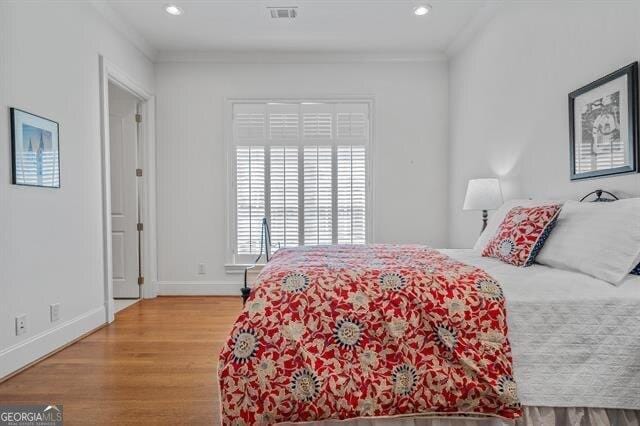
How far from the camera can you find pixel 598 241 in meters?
1.72

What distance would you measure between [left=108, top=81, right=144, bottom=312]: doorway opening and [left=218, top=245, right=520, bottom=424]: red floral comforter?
11.4ft

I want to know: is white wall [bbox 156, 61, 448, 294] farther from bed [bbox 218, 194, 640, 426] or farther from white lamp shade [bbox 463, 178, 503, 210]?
bed [bbox 218, 194, 640, 426]

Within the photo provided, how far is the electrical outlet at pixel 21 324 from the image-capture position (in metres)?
2.41

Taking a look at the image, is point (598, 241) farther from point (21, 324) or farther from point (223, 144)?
point (223, 144)

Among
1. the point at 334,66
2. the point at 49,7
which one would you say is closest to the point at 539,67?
the point at 334,66

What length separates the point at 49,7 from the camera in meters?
2.76

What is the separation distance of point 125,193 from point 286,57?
8.24ft

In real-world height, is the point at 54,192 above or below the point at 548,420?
above

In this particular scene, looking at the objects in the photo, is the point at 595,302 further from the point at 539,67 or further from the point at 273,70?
the point at 273,70

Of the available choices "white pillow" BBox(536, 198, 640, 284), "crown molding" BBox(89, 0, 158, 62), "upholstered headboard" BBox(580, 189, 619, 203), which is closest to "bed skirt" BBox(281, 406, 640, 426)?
"white pillow" BBox(536, 198, 640, 284)

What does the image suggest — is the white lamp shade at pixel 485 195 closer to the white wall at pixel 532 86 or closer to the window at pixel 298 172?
the white wall at pixel 532 86

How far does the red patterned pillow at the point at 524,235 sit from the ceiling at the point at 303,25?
2246mm

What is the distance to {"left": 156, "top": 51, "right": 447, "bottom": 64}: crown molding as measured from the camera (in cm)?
444

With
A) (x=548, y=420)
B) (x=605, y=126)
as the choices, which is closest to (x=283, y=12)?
(x=605, y=126)
